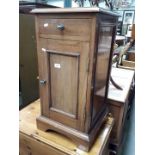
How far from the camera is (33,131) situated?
94 cm

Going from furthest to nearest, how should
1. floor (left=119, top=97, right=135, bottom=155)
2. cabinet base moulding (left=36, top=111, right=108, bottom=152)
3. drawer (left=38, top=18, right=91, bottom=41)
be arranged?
floor (left=119, top=97, right=135, bottom=155) → cabinet base moulding (left=36, top=111, right=108, bottom=152) → drawer (left=38, top=18, right=91, bottom=41)

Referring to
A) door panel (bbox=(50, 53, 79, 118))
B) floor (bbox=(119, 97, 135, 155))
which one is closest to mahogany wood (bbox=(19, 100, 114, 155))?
door panel (bbox=(50, 53, 79, 118))

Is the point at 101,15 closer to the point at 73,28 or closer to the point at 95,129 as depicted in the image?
the point at 73,28

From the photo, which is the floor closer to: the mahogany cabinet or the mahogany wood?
the mahogany wood

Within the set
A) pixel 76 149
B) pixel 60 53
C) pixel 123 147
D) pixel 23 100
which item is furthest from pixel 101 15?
pixel 123 147

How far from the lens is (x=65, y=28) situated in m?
0.67

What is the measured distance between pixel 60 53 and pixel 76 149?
20.0 inches

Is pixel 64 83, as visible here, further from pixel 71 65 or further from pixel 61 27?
pixel 61 27

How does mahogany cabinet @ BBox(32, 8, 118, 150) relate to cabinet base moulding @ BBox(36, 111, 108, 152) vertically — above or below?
above

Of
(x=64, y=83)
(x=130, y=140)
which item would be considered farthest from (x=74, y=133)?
(x=130, y=140)

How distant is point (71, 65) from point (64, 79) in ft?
0.29

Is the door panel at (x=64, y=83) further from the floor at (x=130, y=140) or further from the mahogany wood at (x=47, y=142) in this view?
the floor at (x=130, y=140)

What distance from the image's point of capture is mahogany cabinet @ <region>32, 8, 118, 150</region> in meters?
0.64
